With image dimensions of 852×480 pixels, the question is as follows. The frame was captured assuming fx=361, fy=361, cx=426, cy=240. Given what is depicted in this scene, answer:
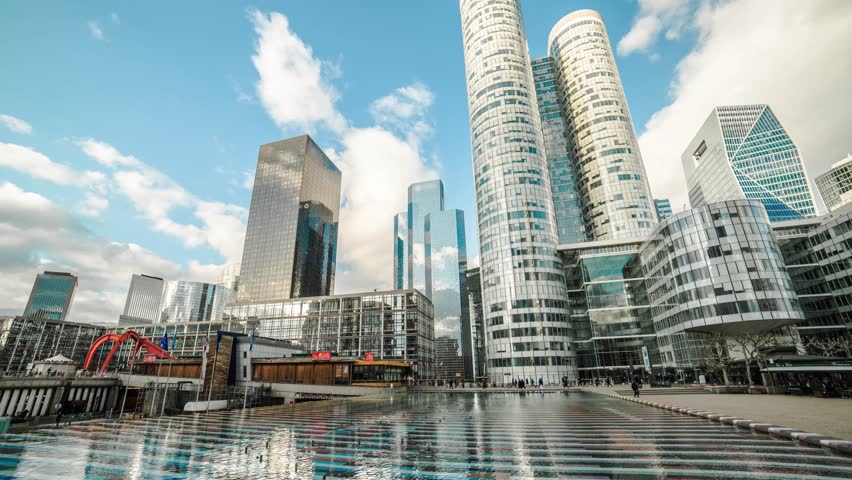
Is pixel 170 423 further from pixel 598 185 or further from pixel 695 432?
pixel 598 185

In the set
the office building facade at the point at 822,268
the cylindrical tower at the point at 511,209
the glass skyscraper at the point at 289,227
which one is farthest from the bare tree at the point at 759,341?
the glass skyscraper at the point at 289,227

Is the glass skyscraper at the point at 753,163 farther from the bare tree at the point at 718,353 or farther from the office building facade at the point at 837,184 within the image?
the bare tree at the point at 718,353

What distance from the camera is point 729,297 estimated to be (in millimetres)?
54281

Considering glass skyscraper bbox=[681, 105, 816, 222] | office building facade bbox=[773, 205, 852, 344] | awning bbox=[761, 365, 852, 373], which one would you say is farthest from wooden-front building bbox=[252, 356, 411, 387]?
glass skyscraper bbox=[681, 105, 816, 222]

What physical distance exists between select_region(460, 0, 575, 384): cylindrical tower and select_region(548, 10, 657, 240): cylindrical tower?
1116 inches

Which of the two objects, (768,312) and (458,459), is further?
(768,312)

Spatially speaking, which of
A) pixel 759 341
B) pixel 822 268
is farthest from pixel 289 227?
pixel 822 268

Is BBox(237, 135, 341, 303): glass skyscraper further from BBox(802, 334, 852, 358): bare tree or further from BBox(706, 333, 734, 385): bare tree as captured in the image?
BBox(802, 334, 852, 358): bare tree

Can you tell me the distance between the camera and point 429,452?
11.8 metres

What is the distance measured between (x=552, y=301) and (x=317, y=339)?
70.5 meters

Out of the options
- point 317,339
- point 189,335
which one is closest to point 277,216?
point 189,335

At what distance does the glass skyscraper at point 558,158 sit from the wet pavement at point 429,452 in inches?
4130

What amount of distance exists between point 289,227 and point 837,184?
259502 millimetres

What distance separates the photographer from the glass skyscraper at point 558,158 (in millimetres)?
121669
